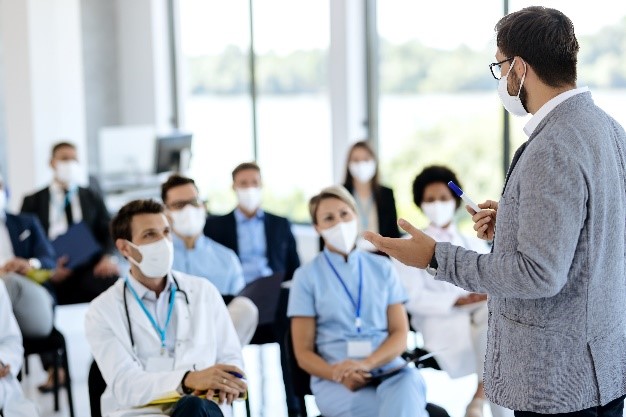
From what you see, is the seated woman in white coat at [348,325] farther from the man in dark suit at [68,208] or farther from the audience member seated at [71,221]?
the man in dark suit at [68,208]

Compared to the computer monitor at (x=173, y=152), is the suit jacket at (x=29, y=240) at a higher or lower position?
lower

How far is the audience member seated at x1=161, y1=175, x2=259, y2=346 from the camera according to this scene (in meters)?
4.88

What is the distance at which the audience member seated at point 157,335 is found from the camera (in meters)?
3.28

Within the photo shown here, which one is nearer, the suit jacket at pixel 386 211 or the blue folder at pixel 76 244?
the blue folder at pixel 76 244

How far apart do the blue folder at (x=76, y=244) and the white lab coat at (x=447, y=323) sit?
6.05ft

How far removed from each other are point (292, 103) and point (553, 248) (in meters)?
7.46

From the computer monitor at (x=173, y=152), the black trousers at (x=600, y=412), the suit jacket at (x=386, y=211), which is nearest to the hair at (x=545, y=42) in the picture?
the black trousers at (x=600, y=412)

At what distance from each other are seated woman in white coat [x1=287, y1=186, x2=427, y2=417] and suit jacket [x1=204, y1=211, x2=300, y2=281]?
1.25 meters

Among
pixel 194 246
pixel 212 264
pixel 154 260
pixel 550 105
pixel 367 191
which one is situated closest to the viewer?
pixel 550 105

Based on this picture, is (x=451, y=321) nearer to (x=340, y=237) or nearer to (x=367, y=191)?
(x=340, y=237)

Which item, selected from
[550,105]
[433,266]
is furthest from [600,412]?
[550,105]

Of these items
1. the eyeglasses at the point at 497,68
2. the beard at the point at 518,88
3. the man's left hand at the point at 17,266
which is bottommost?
the man's left hand at the point at 17,266

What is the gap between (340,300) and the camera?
3.96 m

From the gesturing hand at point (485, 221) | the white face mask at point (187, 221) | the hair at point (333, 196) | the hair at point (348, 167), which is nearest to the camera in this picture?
the gesturing hand at point (485, 221)
